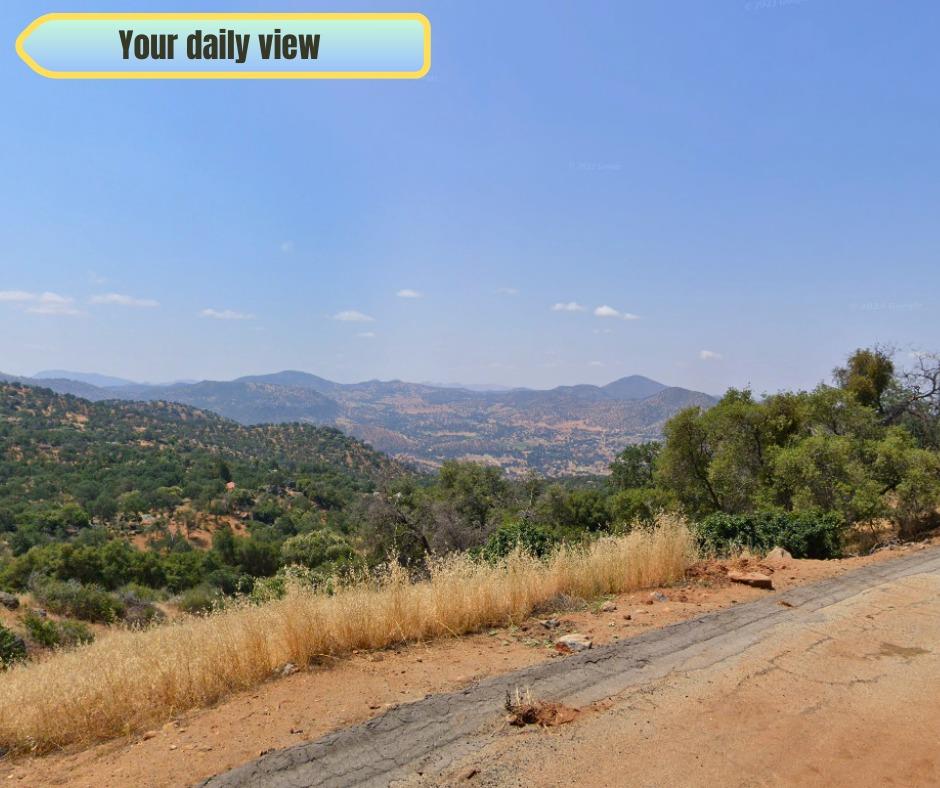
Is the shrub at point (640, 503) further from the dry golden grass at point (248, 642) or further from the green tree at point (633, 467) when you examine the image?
the dry golden grass at point (248, 642)

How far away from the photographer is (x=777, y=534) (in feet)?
39.4

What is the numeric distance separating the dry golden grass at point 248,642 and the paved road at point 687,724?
4.60 ft

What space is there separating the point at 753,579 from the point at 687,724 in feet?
15.6

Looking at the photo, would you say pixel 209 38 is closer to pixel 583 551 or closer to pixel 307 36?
pixel 307 36

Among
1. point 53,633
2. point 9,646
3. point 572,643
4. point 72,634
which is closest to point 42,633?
point 53,633

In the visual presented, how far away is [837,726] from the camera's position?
4172mm

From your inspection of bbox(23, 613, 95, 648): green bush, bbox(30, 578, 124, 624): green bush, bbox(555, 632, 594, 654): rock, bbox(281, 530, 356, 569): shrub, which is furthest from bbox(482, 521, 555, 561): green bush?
bbox(281, 530, 356, 569): shrub

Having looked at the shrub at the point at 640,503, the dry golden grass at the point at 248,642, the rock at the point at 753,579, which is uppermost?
the dry golden grass at the point at 248,642

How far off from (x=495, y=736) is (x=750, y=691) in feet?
7.41

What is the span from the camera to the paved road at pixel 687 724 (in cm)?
367

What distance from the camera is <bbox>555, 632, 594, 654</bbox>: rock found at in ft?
19.2

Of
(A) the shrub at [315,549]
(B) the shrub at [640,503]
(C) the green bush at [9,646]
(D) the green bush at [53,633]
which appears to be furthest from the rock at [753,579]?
(A) the shrub at [315,549]

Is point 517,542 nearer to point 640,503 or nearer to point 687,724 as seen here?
point 687,724

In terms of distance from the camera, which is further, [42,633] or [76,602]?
[76,602]
